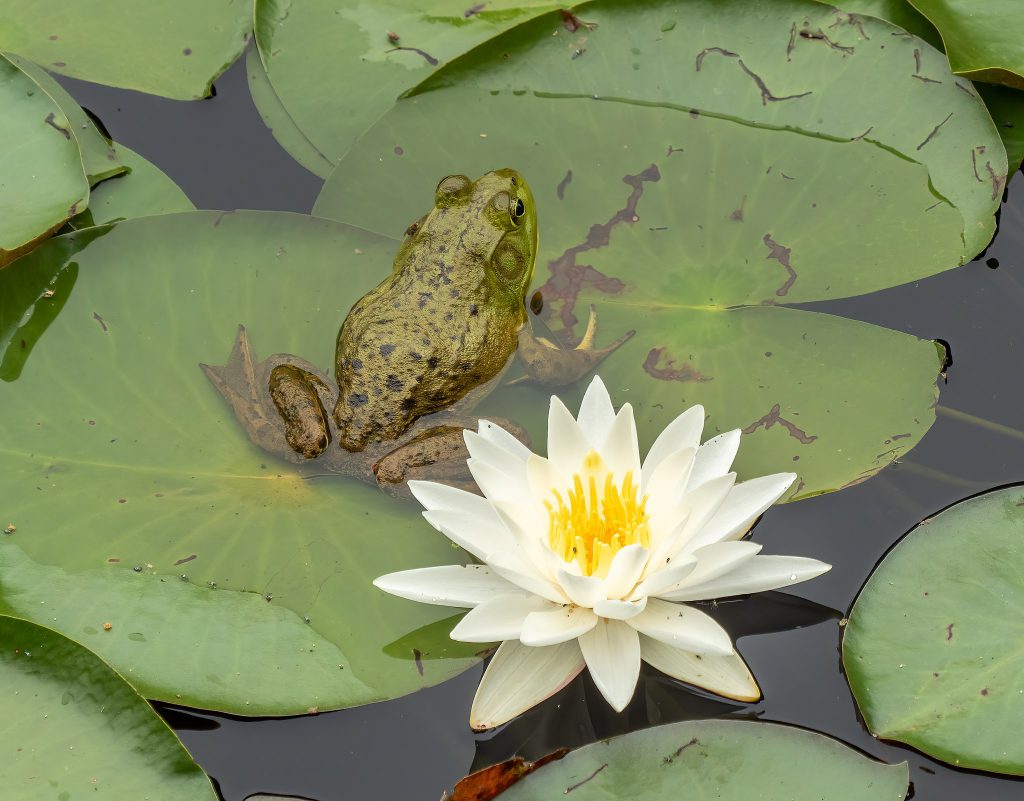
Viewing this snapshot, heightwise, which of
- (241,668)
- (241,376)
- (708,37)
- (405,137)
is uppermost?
(708,37)

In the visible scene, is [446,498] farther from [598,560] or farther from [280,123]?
[280,123]

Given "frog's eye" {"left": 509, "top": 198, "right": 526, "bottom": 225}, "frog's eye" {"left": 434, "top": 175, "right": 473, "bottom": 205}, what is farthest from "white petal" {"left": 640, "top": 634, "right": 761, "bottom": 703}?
"frog's eye" {"left": 434, "top": 175, "right": 473, "bottom": 205}

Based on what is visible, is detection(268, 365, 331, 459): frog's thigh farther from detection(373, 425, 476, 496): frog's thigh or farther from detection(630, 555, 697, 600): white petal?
detection(630, 555, 697, 600): white petal

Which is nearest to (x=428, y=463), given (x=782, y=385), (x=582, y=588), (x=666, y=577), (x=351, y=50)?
(x=582, y=588)

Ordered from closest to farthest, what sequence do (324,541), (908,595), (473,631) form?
(473,631), (908,595), (324,541)

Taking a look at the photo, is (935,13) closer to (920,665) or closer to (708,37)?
(708,37)

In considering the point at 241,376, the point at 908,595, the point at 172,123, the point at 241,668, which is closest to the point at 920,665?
the point at 908,595
